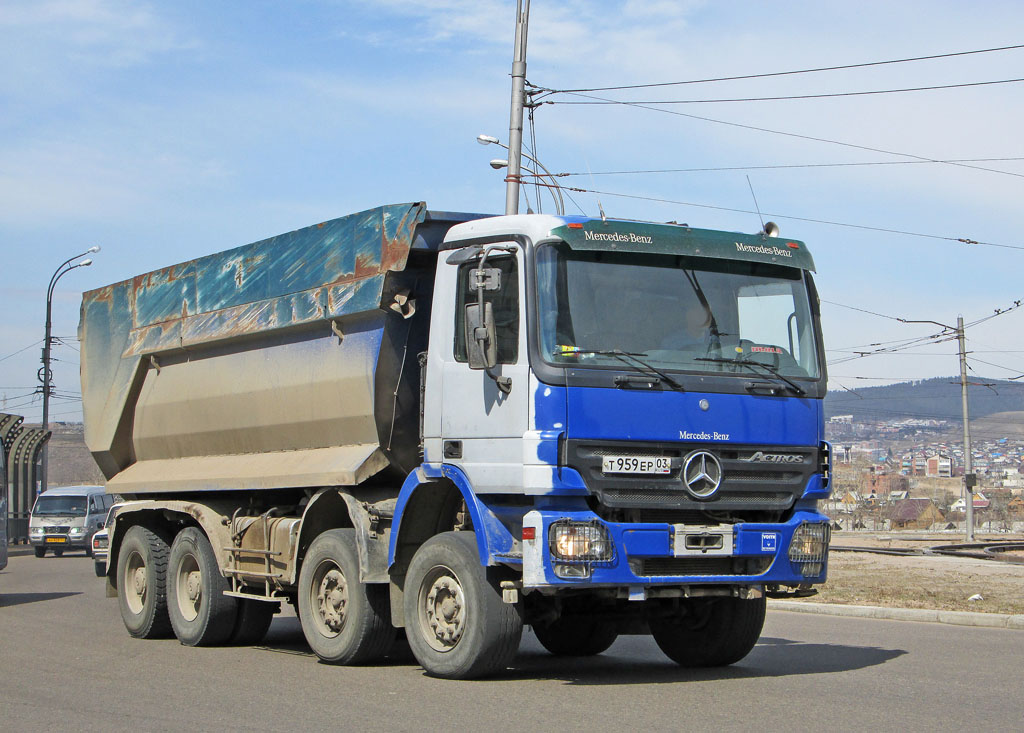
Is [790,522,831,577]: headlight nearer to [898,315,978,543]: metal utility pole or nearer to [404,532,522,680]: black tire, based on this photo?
[404,532,522,680]: black tire

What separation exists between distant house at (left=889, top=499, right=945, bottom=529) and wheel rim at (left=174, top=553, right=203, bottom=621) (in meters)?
54.8

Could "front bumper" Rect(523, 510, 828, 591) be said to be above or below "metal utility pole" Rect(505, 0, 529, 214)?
below

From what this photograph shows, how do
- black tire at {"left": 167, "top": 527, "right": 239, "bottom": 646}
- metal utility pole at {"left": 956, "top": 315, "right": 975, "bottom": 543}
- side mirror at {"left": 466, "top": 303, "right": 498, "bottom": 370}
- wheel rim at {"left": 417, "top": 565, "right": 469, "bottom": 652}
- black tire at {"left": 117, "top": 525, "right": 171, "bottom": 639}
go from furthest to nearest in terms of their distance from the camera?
metal utility pole at {"left": 956, "top": 315, "right": 975, "bottom": 543} < black tire at {"left": 117, "top": 525, "right": 171, "bottom": 639} < black tire at {"left": 167, "top": 527, "right": 239, "bottom": 646} < wheel rim at {"left": 417, "top": 565, "right": 469, "bottom": 652} < side mirror at {"left": 466, "top": 303, "right": 498, "bottom": 370}

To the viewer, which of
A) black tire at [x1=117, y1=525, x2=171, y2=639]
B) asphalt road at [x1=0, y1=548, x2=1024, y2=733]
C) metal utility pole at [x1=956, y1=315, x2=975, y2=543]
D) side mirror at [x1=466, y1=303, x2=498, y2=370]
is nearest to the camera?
asphalt road at [x1=0, y1=548, x2=1024, y2=733]

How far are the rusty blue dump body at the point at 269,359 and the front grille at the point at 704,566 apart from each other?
2273 millimetres

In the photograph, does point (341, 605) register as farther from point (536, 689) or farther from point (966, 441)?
point (966, 441)

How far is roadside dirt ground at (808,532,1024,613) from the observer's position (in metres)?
16.8

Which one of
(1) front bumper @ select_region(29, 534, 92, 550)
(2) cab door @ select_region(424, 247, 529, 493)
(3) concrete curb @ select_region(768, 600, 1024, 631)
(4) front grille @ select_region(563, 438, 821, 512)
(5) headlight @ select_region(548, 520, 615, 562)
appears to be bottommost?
(3) concrete curb @ select_region(768, 600, 1024, 631)

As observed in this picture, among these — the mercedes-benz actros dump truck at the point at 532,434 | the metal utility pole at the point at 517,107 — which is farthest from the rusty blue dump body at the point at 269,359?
the metal utility pole at the point at 517,107

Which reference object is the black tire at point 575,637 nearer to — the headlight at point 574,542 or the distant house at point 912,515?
the headlight at point 574,542

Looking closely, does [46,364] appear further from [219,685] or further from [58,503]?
[219,685]

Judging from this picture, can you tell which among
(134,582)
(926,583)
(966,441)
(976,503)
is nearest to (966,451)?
(966,441)

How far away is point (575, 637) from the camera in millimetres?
11594

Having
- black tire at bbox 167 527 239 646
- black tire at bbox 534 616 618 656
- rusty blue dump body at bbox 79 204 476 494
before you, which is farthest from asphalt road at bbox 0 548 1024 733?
rusty blue dump body at bbox 79 204 476 494
